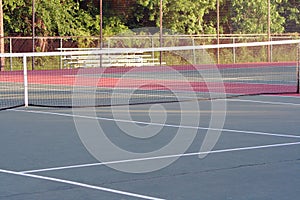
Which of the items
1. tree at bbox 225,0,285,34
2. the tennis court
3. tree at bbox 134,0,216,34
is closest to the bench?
tree at bbox 134,0,216,34

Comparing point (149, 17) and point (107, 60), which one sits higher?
point (149, 17)

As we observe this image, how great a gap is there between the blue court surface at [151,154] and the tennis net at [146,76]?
3.01 meters

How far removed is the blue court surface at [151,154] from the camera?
6.58m

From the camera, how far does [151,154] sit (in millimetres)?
8695

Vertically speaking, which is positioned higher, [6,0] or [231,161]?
[6,0]

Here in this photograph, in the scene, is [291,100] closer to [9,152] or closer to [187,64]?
[9,152]

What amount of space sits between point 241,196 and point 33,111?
8.50 meters

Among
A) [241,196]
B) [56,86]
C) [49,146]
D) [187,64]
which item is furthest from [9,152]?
[187,64]

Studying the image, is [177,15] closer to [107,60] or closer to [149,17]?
[149,17]

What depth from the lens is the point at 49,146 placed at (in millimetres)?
9430

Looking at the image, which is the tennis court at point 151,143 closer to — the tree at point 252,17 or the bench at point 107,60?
the bench at point 107,60

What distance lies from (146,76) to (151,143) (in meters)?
16.5

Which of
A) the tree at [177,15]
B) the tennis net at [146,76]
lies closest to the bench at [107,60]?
the tennis net at [146,76]

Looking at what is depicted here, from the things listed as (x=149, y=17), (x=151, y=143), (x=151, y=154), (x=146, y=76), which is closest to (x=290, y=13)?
(x=149, y=17)
